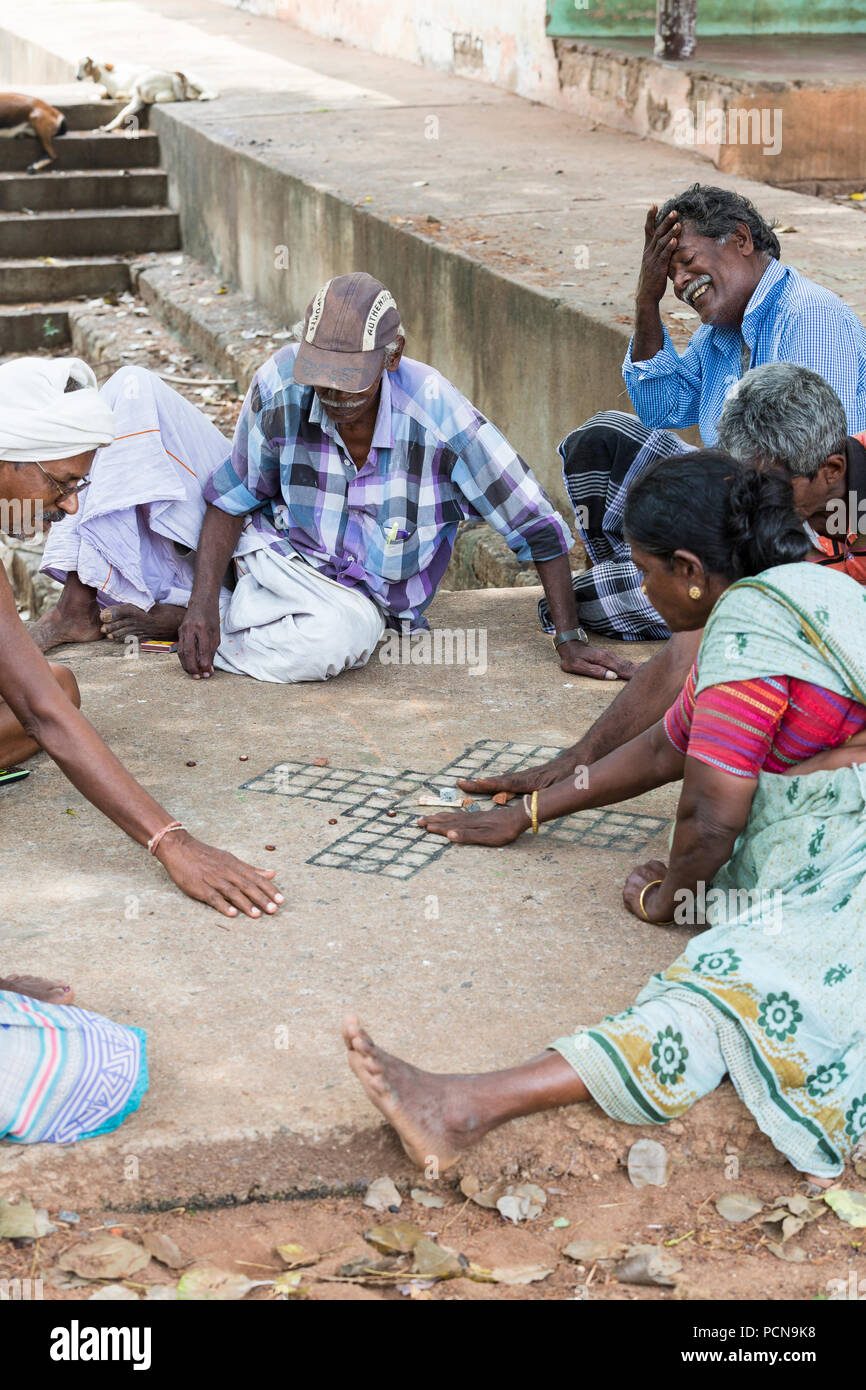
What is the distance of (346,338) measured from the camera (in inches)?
165

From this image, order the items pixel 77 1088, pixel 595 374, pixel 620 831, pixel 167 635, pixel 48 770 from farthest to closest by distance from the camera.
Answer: pixel 595 374 → pixel 167 635 → pixel 48 770 → pixel 620 831 → pixel 77 1088

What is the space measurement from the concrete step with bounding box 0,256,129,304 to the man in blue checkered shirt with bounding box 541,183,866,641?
7.40 metres

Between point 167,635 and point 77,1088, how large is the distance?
2.50 metres

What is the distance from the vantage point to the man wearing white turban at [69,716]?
334 cm

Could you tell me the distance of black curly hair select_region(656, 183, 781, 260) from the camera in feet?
13.9

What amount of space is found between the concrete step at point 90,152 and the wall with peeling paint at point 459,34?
2394 mm

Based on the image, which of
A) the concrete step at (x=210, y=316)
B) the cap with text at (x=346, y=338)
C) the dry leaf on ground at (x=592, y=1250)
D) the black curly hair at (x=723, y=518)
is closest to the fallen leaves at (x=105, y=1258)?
the dry leaf on ground at (x=592, y=1250)

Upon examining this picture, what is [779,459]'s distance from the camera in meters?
3.40

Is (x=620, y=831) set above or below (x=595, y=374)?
below

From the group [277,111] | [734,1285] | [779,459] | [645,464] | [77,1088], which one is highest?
[277,111]

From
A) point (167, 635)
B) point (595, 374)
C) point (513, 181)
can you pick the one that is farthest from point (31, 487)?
point (513, 181)

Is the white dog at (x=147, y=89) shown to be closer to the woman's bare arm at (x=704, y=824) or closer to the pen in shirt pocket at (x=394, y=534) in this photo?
the pen in shirt pocket at (x=394, y=534)

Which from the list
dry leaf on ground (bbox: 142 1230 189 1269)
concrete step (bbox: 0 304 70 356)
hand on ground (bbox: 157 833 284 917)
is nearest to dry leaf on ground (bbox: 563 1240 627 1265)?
dry leaf on ground (bbox: 142 1230 189 1269)

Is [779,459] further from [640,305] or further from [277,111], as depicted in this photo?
[277,111]
